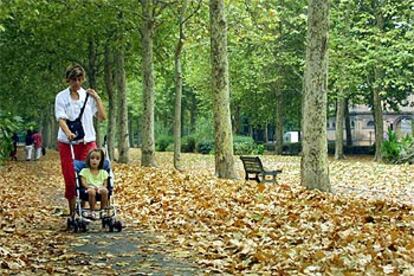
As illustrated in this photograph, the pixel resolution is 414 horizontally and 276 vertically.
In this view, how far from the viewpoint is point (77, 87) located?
9.23 meters

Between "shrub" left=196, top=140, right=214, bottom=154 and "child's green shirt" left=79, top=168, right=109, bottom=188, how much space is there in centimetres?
4241

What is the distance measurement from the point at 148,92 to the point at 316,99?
10946 mm

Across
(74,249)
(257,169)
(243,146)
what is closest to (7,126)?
(74,249)

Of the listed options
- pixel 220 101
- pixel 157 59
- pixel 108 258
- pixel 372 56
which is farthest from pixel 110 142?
pixel 108 258

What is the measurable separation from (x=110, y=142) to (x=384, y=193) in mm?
16426

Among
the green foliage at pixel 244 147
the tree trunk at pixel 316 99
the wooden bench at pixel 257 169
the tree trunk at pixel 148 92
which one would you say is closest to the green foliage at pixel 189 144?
the green foliage at pixel 244 147

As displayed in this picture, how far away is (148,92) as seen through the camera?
76.3ft

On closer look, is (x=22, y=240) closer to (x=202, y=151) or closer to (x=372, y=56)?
(x=372, y=56)

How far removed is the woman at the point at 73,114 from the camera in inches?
360

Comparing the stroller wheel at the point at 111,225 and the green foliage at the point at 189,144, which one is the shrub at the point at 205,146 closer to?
the green foliage at the point at 189,144

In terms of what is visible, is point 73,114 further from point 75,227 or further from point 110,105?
point 110,105

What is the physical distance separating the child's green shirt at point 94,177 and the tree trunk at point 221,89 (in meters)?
7.65

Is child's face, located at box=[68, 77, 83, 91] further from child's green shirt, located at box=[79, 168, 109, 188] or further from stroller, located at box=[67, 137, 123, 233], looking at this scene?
child's green shirt, located at box=[79, 168, 109, 188]

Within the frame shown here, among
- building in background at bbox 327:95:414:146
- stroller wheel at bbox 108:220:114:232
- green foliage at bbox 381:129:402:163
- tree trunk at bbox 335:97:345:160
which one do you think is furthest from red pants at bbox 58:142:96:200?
building in background at bbox 327:95:414:146
